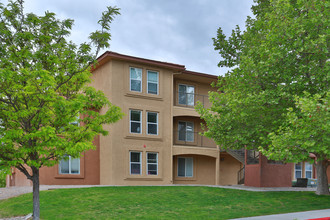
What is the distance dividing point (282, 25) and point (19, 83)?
10.4 metres

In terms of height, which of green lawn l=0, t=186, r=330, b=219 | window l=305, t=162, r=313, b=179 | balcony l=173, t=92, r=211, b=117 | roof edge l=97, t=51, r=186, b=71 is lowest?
window l=305, t=162, r=313, b=179

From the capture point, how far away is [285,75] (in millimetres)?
14617

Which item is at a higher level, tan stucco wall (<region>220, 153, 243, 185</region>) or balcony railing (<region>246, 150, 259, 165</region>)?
balcony railing (<region>246, 150, 259, 165</region>)

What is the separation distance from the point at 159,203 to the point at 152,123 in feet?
32.8

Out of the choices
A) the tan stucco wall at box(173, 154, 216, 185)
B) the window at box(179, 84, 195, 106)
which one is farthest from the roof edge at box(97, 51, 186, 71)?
the tan stucco wall at box(173, 154, 216, 185)

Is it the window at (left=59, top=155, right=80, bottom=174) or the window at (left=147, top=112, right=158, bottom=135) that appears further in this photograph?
the window at (left=147, top=112, right=158, bottom=135)

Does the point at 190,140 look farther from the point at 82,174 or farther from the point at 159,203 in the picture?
the point at 159,203

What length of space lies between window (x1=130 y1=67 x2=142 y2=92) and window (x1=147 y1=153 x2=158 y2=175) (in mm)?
4775

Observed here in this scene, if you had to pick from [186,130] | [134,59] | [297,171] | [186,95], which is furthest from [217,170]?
[134,59]

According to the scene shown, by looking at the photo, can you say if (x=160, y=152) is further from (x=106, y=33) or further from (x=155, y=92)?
(x=106, y=33)

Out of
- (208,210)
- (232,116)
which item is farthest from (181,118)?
(208,210)

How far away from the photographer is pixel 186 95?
28000 mm

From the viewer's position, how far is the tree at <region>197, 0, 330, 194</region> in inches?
553

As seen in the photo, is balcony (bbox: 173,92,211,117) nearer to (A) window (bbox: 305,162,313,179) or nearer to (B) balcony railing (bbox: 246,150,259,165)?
(B) balcony railing (bbox: 246,150,259,165)
